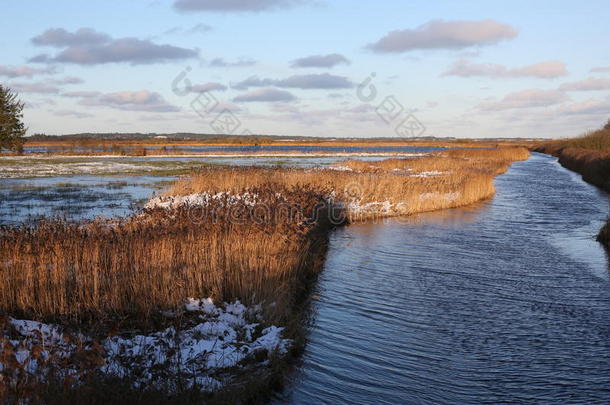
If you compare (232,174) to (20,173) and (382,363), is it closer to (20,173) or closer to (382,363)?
(382,363)

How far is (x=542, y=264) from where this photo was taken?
558 inches

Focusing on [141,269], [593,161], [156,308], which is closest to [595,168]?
[593,161]

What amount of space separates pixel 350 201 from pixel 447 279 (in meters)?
10.7

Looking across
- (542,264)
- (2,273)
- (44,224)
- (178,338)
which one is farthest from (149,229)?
(542,264)

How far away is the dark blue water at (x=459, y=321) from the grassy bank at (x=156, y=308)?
772 mm

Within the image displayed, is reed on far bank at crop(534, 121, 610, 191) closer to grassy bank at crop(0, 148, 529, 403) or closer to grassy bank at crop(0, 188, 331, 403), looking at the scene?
grassy bank at crop(0, 148, 529, 403)

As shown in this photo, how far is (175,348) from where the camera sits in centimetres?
685

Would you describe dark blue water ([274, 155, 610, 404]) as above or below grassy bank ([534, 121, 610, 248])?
below

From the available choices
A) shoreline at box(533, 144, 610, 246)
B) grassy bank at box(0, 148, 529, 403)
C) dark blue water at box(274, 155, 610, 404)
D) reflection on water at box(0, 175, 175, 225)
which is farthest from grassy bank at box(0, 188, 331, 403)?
shoreline at box(533, 144, 610, 246)

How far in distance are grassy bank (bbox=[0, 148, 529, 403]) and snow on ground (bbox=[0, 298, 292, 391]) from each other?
2 cm

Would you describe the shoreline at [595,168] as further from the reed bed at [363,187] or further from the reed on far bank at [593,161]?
the reed bed at [363,187]

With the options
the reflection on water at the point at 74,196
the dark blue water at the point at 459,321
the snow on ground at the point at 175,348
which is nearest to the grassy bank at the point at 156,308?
the snow on ground at the point at 175,348

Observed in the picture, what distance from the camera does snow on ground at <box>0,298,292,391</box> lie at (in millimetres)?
6145

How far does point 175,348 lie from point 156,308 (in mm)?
1495
